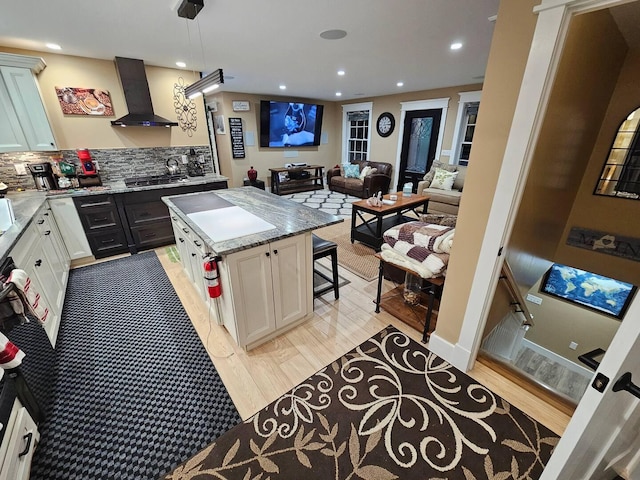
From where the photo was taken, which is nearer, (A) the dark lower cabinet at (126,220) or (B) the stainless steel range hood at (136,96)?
(A) the dark lower cabinet at (126,220)

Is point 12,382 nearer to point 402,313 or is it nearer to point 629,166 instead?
point 402,313

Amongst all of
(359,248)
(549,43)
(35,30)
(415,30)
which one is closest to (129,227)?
(35,30)

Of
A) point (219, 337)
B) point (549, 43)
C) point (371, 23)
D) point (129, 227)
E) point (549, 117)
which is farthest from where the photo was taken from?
point (129, 227)

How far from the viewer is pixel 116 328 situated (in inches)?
87.6

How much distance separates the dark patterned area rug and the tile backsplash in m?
1.78

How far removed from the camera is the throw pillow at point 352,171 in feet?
22.5

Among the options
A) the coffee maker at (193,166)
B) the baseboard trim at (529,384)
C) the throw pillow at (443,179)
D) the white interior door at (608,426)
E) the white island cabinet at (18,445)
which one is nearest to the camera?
the white interior door at (608,426)

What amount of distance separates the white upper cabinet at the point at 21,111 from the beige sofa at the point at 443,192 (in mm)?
5623

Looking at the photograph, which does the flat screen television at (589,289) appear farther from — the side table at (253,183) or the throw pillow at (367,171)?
the side table at (253,183)

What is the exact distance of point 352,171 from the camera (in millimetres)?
6875

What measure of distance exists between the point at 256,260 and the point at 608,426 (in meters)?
1.76

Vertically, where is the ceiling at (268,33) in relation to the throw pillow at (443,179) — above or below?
above

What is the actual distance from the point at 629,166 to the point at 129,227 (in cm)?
568

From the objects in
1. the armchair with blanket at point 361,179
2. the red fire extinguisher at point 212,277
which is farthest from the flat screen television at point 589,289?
the red fire extinguisher at point 212,277
